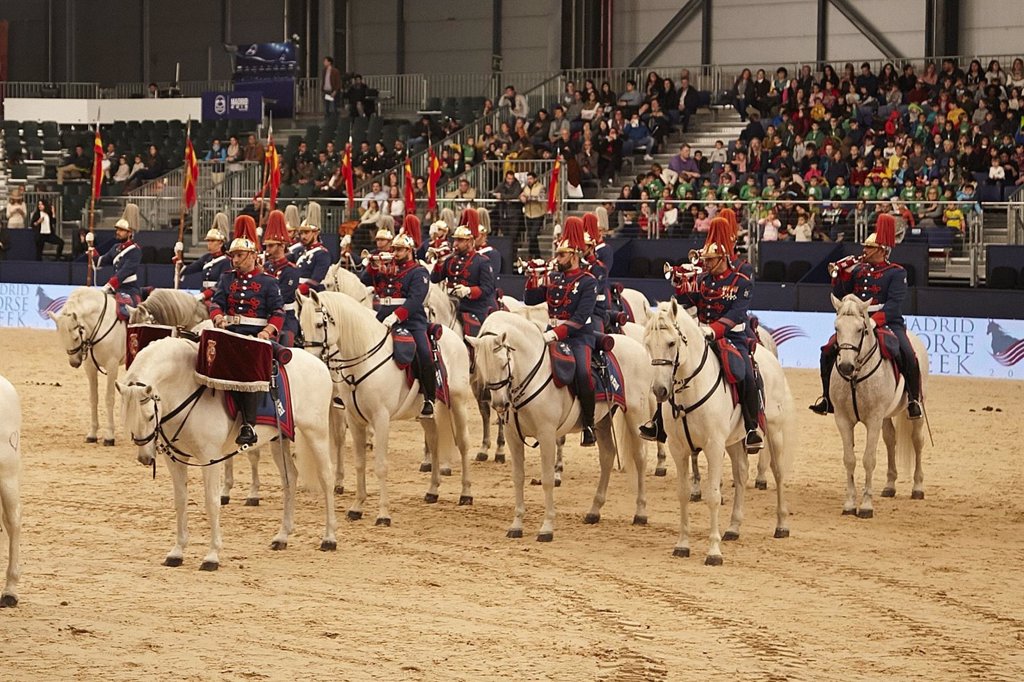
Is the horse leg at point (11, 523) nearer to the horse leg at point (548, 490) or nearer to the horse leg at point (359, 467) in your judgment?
the horse leg at point (359, 467)

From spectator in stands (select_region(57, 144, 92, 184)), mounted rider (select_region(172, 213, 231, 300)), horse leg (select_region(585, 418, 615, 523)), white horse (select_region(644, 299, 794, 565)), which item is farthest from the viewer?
spectator in stands (select_region(57, 144, 92, 184))

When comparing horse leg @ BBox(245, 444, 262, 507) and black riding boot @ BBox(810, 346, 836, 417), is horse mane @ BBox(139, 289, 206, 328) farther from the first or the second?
black riding boot @ BBox(810, 346, 836, 417)

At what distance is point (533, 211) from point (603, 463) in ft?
51.2

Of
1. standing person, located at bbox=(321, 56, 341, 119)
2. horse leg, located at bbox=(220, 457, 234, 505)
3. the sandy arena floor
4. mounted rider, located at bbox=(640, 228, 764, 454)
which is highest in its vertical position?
standing person, located at bbox=(321, 56, 341, 119)

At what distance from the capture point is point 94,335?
16.7m

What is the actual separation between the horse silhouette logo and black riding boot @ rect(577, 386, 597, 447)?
A: 1185 centimetres

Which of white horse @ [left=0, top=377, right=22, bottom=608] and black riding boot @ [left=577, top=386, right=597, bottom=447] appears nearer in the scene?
white horse @ [left=0, top=377, right=22, bottom=608]

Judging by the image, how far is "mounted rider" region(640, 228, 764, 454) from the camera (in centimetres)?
1168

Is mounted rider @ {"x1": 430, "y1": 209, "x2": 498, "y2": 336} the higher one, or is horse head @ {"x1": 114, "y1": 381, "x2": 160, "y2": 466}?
mounted rider @ {"x1": 430, "y1": 209, "x2": 498, "y2": 336}

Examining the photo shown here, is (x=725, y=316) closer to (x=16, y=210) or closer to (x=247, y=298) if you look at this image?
(x=247, y=298)

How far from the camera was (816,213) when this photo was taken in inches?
1018

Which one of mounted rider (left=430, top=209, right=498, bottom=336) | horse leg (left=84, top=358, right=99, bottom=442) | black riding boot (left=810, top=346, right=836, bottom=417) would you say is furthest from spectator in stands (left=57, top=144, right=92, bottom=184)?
black riding boot (left=810, top=346, right=836, bottom=417)

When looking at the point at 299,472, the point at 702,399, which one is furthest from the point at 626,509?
the point at 299,472

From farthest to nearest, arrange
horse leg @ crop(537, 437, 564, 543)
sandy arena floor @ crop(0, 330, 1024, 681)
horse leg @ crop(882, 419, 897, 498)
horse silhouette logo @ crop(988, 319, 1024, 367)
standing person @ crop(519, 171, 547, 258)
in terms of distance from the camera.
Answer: standing person @ crop(519, 171, 547, 258) → horse silhouette logo @ crop(988, 319, 1024, 367) → horse leg @ crop(882, 419, 897, 498) → horse leg @ crop(537, 437, 564, 543) → sandy arena floor @ crop(0, 330, 1024, 681)
